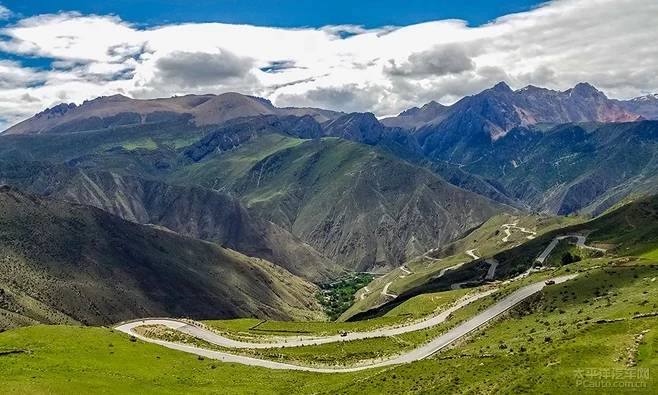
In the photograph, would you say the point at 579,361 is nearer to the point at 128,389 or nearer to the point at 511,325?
the point at 511,325

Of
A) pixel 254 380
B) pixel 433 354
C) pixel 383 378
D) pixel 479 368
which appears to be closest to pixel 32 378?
pixel 254 380

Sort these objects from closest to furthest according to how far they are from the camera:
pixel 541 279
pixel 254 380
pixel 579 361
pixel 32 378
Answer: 1. pixel 579 361
2. pixel 32 378
3. pixel 254 380
4. pixel 541 279

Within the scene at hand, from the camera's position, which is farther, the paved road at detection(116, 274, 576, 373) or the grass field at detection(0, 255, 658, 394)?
the paved road at detection(116, 274, 576, 373)

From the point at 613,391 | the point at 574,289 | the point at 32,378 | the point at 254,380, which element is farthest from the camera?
the point at 574,289

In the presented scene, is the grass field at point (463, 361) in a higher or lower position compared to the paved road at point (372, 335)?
higher

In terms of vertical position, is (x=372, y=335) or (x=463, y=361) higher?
(x=463, y=361)

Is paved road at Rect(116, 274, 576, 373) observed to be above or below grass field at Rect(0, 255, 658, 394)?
below

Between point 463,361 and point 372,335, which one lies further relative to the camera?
point 372,335

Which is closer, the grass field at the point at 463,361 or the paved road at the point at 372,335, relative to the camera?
the grass field at the point at 463,361
